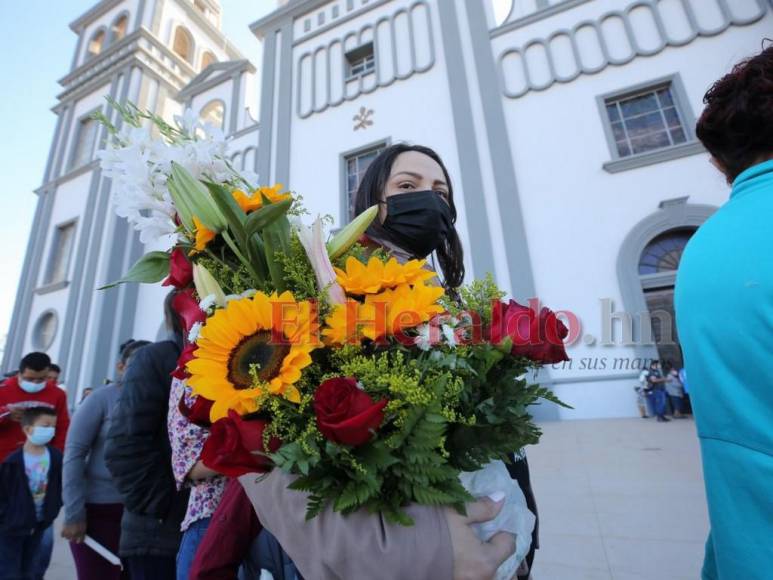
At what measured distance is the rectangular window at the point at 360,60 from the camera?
29.2 ft

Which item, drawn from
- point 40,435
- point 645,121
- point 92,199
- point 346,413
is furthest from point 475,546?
point 92,199

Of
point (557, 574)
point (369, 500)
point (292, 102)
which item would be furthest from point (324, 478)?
point (292, 102)

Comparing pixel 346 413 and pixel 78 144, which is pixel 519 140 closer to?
pixel 346 413

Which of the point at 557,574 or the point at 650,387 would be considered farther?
the point at 650,387

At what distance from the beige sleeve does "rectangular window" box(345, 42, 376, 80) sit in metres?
9.79

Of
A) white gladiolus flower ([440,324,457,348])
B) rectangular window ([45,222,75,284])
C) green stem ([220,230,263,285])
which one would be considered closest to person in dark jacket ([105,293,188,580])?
green stem ([220,230,263,285])

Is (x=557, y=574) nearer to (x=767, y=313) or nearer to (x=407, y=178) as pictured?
(x=767, y=313)

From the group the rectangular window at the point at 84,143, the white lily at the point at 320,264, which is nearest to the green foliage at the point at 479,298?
the white lily at the point at 320,264

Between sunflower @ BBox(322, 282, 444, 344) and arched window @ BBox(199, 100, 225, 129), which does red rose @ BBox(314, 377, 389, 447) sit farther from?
arched window @ BBox(199, 100, 225, 129)

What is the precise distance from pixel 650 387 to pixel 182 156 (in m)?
6.65

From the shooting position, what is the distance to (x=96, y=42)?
47.4 ft

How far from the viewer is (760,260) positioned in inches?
26.3

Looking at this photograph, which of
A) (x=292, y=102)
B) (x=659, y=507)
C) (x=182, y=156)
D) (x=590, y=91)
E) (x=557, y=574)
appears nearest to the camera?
(x=182, y=156)

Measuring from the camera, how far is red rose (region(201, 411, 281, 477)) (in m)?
0.54
